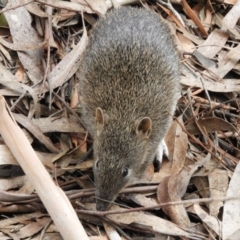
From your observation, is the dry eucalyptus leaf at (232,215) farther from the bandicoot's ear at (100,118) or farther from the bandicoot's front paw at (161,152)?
the bandicoot's ear at (100,118)

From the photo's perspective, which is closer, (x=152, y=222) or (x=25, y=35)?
(x=152, y=222)

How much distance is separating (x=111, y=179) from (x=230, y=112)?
1.97 metres

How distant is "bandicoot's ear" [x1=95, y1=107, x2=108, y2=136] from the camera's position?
534 centimetres

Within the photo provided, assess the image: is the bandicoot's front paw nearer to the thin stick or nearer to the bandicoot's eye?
the bandicoot's eye

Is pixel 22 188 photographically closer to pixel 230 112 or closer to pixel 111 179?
pixel 111 179

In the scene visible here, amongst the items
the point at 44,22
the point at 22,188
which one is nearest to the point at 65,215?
the point at 22,188

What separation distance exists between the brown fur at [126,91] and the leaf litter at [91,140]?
27 cm

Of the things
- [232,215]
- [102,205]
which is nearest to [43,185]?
[102,205]

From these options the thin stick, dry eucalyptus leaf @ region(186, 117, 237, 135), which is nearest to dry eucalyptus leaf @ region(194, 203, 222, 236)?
dry eucalyptus leaf @ region(186, 117, 237, 135)

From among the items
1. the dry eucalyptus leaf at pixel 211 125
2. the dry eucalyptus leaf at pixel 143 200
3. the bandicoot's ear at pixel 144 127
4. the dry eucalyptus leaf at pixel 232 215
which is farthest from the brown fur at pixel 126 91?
the dry eucalyptus leaf at pixel 232 215

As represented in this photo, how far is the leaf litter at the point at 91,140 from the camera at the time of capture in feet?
18.0

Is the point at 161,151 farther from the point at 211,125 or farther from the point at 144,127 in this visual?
the point at 144,127

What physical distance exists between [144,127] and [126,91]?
1.30 ft

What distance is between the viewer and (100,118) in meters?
5.37
